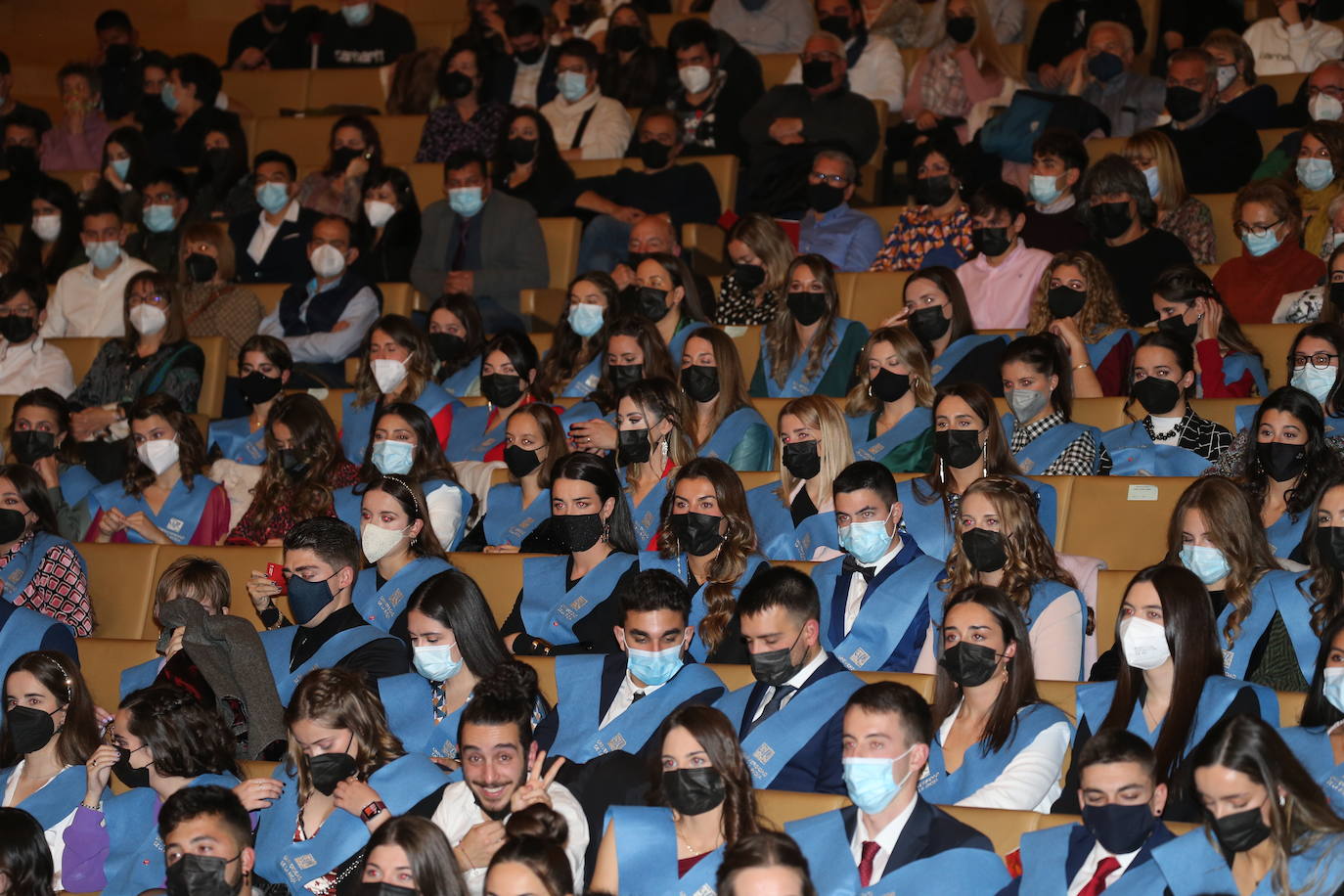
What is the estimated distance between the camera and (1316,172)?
237 inches

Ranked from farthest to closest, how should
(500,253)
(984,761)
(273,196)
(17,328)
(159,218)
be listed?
1. (159,218)
2. (273,196)
3. (500,253)
4. (17,328)
5. (984,761)

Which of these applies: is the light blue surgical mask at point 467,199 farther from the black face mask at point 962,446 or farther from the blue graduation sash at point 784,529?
the black face mask at point 962,446

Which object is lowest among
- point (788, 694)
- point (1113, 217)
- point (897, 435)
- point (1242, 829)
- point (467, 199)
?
point (467, 199)

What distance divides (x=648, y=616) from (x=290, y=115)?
503 centimetres

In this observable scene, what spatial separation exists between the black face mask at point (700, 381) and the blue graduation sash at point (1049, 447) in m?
0.92

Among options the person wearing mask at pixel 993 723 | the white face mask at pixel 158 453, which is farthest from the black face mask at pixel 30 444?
the person wearing mask at pixel 993 723

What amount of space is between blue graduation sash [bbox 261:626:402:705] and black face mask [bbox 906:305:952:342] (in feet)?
6.47

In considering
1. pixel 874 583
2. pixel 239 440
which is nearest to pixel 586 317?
pixel 239 440

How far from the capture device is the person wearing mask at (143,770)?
13.8 feet

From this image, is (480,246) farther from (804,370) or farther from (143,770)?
(143,770)

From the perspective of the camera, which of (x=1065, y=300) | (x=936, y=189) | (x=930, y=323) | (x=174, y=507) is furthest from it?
(x=936, y=189)

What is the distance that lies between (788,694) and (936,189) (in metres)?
2.85

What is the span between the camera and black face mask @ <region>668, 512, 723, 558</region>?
184 inches

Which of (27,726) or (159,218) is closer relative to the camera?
(27,726)
